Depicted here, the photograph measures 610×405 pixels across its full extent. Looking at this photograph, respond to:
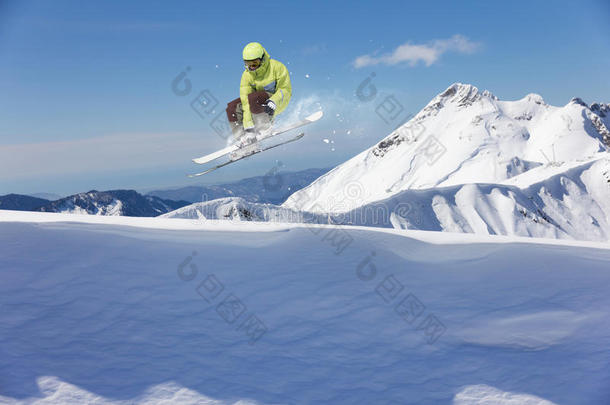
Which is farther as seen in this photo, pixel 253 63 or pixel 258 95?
pixel 258 95

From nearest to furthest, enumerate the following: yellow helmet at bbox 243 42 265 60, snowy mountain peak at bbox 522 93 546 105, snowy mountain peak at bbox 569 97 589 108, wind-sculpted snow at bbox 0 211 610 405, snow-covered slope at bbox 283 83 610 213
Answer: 1. wind-sculpted snow at bbox 0 211 610 405
2. yellow helmet at bbox 243 42 265 60
3. snow-covered slope at bbox 283 83 610 213
4. snowy mountain peak at bbox 569 97 589 108
5. snowy mountain peak at bbox 522 93 546 105

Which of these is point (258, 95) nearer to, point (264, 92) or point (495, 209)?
point (264, 92)

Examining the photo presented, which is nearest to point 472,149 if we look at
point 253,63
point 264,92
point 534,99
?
point 534,99

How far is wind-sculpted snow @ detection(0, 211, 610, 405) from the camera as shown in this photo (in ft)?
12.3

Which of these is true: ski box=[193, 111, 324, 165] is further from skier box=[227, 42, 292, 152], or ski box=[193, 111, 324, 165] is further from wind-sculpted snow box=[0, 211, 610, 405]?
wind-sculpted snow box=[0, 211, 610, 405]

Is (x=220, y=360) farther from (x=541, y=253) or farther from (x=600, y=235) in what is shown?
(x=600, y=235)

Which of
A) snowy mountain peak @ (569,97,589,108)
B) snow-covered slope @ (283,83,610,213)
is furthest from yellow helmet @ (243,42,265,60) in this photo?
snowy mountain peak @ (569,97,589,108)

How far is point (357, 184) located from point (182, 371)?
17410 centimetres

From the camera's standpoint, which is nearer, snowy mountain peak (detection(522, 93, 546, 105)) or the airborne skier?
the airborne skier

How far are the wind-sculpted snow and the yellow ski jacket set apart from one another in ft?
11.0

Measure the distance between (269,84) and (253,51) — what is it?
128 centimetres

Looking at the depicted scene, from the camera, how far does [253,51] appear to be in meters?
7.61

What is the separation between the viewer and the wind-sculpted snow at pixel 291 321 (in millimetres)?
3744

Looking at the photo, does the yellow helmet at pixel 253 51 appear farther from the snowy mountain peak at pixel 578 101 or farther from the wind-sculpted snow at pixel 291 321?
the snowy mountain peak at pixel 578 101
